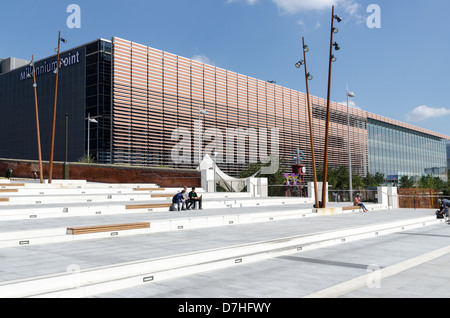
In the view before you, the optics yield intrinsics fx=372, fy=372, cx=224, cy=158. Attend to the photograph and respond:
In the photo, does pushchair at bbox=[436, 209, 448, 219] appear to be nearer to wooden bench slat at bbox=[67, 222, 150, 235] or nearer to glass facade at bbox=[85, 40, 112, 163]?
wooden bench slat at bbox=[67, 222, 150, 235]

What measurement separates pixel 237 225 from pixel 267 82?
174ft

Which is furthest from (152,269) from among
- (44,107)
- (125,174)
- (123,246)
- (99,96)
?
(44,107)

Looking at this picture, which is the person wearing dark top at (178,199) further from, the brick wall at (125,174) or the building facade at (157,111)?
the building facade at (157,111)

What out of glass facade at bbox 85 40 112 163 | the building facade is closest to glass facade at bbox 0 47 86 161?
the building facade

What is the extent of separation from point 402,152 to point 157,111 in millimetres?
79422

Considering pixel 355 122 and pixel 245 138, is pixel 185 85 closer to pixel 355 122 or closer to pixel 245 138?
pixel 245 138

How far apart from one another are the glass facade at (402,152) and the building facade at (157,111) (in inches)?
796

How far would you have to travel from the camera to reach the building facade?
44.4 metres

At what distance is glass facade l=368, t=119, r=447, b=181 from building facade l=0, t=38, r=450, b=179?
20.2 metres

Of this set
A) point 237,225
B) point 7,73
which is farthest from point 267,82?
point 237,225

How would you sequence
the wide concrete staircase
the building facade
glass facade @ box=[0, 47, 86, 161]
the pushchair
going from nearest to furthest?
the wide concrete staircase → the pushchair → the building facade → glass facade @ box=[0, 47, 86, 161]

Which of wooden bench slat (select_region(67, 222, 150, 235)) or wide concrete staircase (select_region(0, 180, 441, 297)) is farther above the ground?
wooden bench slat (select_region(67, 222, 150, 235))

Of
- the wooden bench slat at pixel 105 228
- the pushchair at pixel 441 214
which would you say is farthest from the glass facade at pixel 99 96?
the wooden bench slat at pixel 105 228

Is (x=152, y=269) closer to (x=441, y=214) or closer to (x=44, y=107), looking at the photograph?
(x=441, y=214)
